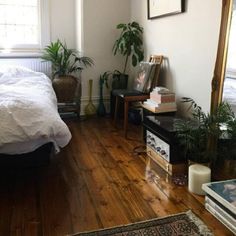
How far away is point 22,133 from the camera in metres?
2.04

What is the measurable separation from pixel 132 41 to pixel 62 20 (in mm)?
1279

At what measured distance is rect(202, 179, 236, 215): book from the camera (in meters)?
1.72

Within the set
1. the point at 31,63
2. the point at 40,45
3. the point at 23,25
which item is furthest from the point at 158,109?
the point at 23,25

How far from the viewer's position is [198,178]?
6.98ft

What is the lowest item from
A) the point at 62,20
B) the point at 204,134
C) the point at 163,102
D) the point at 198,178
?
the point at 198,178

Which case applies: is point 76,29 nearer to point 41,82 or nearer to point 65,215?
point 41,82

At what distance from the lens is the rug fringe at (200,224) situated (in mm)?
1679

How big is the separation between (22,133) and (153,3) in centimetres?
247

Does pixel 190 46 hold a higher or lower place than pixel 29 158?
higher

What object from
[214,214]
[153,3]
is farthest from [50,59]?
[214,214]

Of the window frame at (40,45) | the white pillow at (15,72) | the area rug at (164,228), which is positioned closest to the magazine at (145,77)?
the white pillow at (15,72)

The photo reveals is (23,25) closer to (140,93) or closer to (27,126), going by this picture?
(140,93)

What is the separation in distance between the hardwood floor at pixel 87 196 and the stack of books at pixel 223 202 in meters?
0.04

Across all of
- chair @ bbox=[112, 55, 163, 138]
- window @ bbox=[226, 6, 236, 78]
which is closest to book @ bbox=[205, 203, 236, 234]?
window @ bbox=[226, 6, 236, 78]
